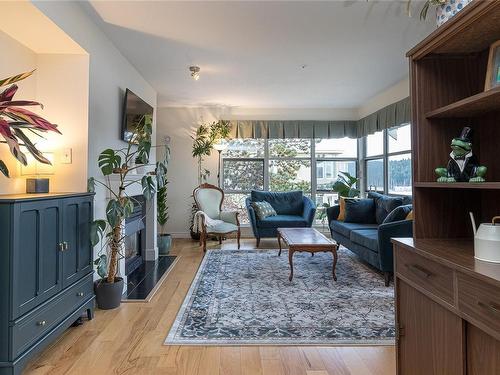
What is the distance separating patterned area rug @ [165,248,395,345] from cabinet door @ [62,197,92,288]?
85 centimetres

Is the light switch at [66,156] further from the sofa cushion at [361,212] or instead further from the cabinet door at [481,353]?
the sofa cushion at [361,212]

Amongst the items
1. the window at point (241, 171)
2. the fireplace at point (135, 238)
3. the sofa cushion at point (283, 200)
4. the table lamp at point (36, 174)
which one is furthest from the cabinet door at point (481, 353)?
the window at point (241, 171)

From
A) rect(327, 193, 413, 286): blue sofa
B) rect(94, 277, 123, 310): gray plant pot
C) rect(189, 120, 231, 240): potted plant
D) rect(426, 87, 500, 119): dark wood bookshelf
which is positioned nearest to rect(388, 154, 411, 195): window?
rect(327, 193, 413, 286): blue sofa

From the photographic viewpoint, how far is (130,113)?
354cm

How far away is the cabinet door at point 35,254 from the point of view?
173 cm

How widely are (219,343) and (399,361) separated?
116cm

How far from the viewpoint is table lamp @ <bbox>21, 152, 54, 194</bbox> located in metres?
2.33

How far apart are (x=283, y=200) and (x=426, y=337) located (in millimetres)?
4482

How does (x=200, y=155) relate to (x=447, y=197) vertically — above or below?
above

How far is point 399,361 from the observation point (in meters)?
1.55

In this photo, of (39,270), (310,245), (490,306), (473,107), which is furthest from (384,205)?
(39,270)

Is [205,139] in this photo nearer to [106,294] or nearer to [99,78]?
[99,78]

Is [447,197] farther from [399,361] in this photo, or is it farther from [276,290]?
[276,290]

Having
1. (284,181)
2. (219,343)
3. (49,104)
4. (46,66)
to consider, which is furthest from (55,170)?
(284,181)
